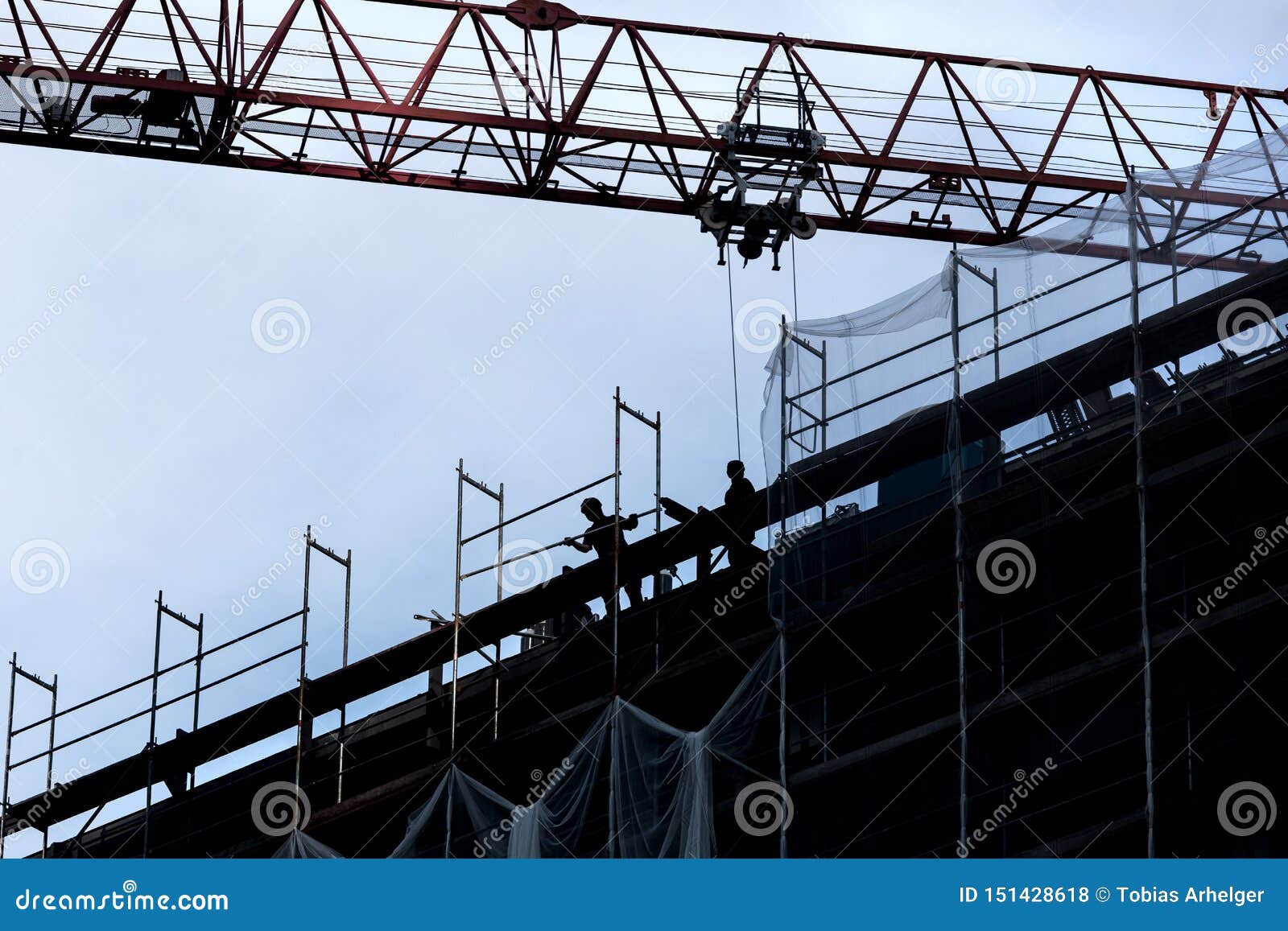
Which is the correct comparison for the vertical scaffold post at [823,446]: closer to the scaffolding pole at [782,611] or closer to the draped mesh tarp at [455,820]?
the scaffolding pole at [782,611]

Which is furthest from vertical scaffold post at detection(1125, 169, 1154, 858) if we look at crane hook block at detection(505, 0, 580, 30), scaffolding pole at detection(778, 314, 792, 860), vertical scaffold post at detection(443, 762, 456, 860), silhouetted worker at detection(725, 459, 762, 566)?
crane hook block at detection(505, 0, 580, 30)

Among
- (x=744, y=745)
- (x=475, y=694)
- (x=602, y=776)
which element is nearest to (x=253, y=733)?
(x=475, y=694)

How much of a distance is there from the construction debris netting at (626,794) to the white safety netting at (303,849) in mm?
1553

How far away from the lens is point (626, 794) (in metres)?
23.7

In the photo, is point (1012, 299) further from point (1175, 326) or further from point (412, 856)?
point (412, 856)

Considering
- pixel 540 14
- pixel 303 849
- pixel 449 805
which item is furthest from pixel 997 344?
pixel 540 14

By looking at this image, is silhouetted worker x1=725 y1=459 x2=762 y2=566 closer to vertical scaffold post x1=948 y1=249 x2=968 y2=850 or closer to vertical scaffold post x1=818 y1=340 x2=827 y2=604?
vertical scaffold post x1=818 y1=340 x2=827 y2=604

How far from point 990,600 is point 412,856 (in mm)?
7132

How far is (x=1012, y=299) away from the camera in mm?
23281

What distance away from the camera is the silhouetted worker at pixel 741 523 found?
25453 millimetres

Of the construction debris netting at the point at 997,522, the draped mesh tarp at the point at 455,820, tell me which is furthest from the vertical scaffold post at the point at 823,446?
the draped mesh tarp at the point at 455,820

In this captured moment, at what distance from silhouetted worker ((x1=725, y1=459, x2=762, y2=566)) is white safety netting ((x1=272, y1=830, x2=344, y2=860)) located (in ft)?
18.8

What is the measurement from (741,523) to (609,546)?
78.3 inches

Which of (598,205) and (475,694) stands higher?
(598,205)
